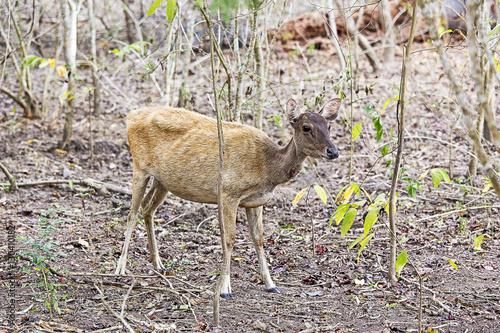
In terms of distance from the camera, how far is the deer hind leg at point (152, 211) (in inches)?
254

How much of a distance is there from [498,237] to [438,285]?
1.72 metres

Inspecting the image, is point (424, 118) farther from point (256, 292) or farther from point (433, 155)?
point (256, 292)

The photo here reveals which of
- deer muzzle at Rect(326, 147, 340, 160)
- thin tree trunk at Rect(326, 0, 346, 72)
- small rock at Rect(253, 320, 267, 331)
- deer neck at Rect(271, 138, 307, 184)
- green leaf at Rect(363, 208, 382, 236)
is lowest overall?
small rock at Rect(253, 320, 267, 331)

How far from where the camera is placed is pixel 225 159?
593 centimetres

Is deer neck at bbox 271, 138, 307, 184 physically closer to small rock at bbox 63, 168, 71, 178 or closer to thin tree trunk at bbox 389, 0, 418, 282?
thin tree trunk at bbox 389, 0, 418, 282

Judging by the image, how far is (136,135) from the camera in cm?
657

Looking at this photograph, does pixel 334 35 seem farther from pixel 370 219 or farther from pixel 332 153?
pixel 370 219

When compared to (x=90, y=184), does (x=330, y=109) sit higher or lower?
higher

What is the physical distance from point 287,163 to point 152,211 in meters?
1.85

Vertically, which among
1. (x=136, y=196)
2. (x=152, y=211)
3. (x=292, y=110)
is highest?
(x=292, y=110)

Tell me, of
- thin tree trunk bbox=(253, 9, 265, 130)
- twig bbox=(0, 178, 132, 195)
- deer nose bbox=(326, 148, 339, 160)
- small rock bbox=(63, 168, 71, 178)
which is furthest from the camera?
small rock bbox=(63, 168, 71, 178)

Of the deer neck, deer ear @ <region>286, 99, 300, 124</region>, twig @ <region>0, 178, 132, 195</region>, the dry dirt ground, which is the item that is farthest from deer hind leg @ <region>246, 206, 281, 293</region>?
twig @ <region>0, 178, 132, 195</region>

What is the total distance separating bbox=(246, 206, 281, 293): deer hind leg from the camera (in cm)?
590

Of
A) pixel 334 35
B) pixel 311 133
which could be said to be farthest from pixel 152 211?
pixel 334 35
